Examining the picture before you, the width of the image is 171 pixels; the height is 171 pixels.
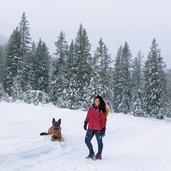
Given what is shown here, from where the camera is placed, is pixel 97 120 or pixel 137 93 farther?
pixel 137 93

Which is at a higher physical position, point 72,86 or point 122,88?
point 122,88

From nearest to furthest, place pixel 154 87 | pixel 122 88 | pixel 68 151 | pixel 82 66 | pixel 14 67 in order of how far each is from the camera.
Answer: pixel 68 151 < pixel 82 66 < pixel 14 67 < pixel 154 87 < pixel 122 88

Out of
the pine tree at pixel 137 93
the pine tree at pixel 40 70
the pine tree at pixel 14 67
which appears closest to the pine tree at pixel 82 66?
the pine tree at pixel 14 67

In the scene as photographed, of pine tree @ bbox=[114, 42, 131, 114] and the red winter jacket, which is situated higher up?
pine tree @ bbox=[114, 42, 131, 114]

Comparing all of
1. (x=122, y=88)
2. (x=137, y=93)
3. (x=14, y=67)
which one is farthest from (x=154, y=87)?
(x=14, y=67)

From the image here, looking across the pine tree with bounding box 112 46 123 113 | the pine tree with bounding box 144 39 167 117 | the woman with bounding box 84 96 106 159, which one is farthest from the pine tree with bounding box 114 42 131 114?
the woman with bounding box 84 96 106 159

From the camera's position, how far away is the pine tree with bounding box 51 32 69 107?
155 feet

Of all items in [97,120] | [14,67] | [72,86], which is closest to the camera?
[97,120]

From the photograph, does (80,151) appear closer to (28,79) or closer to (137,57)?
(28,79)

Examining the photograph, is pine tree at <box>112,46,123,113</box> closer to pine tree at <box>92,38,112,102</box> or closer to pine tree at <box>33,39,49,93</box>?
pine tree at <box>92,38,112,102</box>

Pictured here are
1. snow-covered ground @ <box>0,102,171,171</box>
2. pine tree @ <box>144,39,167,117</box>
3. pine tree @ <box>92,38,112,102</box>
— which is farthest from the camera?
pine tree @ <box>144,39,167,117</box>

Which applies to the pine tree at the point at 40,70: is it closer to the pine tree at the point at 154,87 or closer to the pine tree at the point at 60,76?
the pine tree at the point at 60,76

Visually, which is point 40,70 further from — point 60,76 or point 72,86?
point 72,86

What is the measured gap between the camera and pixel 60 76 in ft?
166
